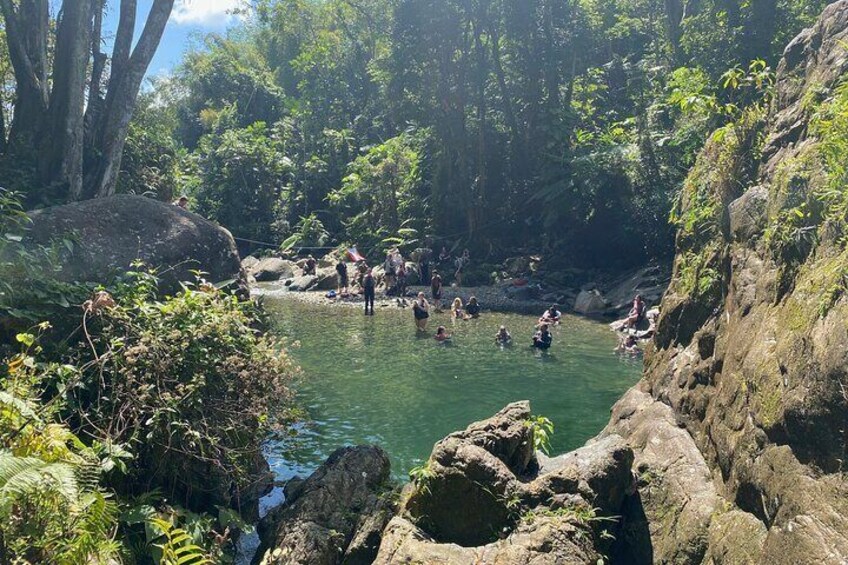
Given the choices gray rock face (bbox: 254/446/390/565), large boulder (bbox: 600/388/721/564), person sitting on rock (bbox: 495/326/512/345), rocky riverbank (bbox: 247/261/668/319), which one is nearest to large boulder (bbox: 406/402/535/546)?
gray rock face (bbox: 254/446/390/565)

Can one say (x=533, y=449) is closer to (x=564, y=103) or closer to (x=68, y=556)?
(x=68, y=556)

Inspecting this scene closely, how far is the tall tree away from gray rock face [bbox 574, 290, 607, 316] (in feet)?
58.3

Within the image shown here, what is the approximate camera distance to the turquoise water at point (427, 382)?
12.6 metres

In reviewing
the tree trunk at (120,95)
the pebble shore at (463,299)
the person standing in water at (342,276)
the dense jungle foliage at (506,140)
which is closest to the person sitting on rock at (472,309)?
the pebble shore at (463,299)

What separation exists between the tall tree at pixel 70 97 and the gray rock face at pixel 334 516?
969cm

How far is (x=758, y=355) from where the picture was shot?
6.59 metres

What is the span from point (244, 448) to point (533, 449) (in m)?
3.45

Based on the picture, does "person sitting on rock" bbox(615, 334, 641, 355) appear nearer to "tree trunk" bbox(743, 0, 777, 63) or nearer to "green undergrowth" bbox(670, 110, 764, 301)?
"green undergrowth" bbox(670, 110, 764, 301)

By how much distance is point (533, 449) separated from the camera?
8000 millimetres

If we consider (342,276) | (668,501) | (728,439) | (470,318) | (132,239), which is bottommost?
(470,318)

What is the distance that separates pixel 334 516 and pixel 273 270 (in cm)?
3161

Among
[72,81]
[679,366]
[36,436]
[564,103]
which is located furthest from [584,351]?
[564,103]

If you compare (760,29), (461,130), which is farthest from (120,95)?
(760,29)

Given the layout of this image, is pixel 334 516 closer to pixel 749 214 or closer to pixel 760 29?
pixel 749 214
